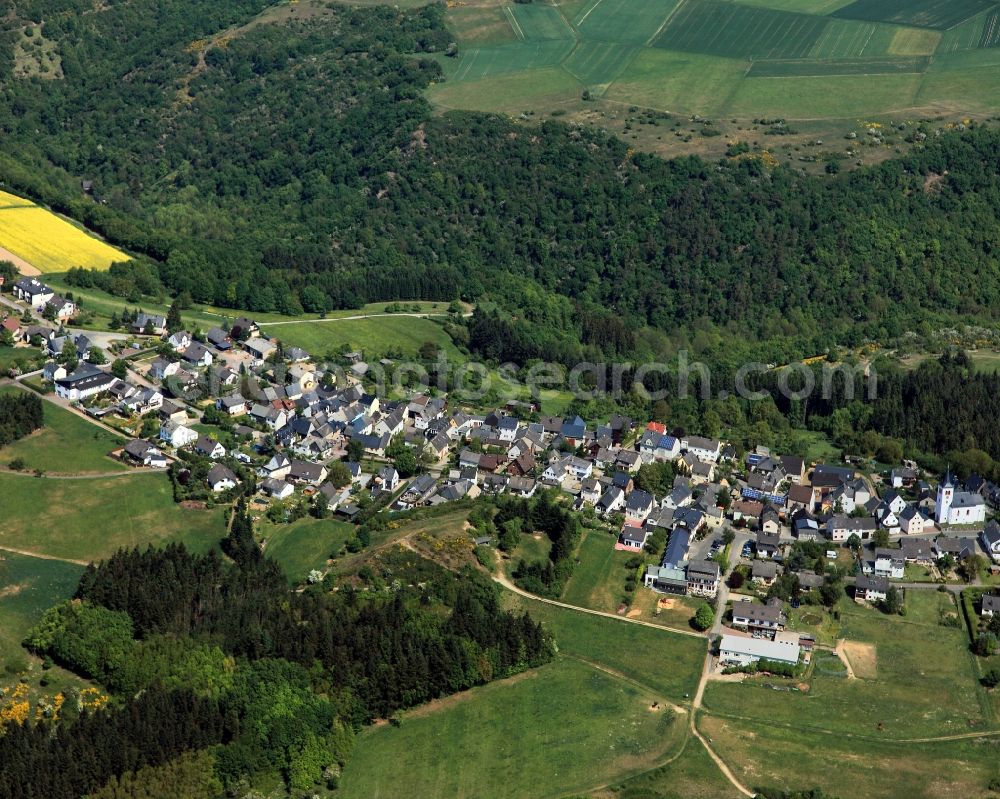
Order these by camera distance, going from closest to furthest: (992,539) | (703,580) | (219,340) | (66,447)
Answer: (703,580), (992,539), (66,447), (219,340)

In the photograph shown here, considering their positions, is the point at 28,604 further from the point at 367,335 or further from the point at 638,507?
the point at 367,335

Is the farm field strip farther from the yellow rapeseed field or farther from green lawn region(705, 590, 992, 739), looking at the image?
green lawn region(705, 590, 992, 739)

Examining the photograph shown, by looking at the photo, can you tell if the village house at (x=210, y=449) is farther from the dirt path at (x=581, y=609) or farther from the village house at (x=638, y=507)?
the village house at (x=638, y=507)

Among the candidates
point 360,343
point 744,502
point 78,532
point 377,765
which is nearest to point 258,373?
point 360,343

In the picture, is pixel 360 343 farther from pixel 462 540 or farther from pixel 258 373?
pixel 462 540

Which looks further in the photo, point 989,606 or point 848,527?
point 848,527

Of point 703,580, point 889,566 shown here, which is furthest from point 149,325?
point 889,566

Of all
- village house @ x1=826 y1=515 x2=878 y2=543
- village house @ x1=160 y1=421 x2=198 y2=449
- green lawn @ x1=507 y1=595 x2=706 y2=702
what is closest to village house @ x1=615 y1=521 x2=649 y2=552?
green lawn @ x1=507 y1=595 x2=706 y2=702

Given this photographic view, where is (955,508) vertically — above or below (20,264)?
below
